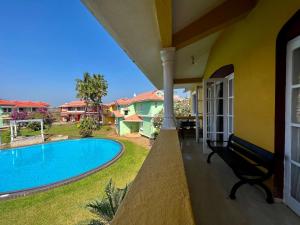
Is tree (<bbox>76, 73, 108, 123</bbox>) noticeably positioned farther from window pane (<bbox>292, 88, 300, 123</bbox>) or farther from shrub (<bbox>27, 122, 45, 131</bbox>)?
window pane (<bbox>292, 88, 300, 123</bbox>)

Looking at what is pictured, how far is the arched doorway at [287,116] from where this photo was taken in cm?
204

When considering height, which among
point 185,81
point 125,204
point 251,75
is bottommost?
point 125,204

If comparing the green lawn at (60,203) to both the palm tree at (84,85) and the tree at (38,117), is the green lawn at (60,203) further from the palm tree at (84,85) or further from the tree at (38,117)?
the palm tree at (84,85)

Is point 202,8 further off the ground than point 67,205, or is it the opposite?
point 202,8

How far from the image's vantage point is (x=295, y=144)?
2.06 meters

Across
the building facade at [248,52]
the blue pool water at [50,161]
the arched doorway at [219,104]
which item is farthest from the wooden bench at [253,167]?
the blue pool water at [50,161]

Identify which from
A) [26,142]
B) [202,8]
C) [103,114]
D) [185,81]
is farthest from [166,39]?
[103,114]

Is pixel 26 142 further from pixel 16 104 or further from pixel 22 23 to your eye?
pixel 16 104

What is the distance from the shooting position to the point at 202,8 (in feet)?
8.98

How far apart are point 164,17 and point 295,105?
6.82 feet

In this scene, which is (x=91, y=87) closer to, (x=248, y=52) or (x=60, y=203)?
(x=60, y=203)

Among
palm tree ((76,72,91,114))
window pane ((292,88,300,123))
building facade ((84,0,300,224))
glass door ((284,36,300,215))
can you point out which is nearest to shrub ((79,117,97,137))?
palm tree ((76,72,91,114))

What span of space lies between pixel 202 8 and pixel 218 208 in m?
3.12

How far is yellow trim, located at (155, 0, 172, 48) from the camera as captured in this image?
204cm
